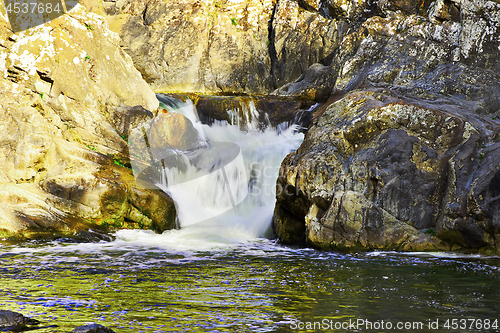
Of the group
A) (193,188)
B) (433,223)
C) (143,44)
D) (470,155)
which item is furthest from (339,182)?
(143,44)

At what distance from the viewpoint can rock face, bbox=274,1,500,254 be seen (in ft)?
34.1

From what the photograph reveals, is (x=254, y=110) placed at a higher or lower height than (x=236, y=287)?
higher

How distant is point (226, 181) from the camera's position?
15.6 m

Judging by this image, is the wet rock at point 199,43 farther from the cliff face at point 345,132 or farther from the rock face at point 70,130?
the rock face at point 70,130

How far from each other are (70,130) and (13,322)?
36.1 ft

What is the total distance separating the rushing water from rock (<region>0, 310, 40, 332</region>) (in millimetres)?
273

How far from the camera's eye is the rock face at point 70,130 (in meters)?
12.7

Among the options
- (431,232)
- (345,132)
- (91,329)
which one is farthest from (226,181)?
(91,329)

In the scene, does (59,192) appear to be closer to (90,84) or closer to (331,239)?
(90,84)

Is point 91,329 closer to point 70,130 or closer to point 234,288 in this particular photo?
point 234,288

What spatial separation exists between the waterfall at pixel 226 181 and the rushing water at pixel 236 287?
1.63m

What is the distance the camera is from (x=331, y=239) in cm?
1103

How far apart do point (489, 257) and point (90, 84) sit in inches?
537

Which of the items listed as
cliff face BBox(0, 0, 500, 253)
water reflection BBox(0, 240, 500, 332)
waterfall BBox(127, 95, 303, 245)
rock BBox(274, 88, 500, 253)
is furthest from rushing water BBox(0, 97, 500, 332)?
waterfall BBox(127, 95, 303, 245)
